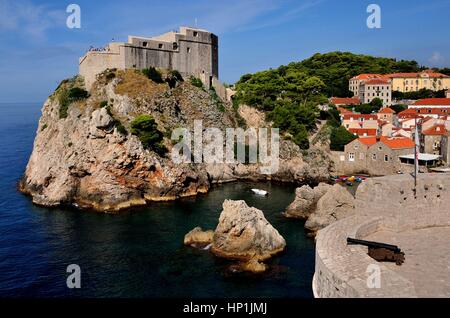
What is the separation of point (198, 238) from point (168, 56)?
3009cm

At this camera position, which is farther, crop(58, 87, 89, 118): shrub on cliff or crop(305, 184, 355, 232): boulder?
crop(58, 87, 89, 118): shrub on cliff

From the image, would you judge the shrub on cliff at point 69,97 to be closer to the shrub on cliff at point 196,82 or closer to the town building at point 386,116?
the shrub on cliff at point 196,82

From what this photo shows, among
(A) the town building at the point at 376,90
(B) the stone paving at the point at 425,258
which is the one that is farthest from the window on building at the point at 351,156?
(B) the stone paving at the point at 425,258

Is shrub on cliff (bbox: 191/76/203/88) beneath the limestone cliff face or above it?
above

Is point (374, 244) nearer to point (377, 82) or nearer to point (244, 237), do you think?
point (244, 237)

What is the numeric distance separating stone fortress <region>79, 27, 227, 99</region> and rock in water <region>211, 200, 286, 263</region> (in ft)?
91.3

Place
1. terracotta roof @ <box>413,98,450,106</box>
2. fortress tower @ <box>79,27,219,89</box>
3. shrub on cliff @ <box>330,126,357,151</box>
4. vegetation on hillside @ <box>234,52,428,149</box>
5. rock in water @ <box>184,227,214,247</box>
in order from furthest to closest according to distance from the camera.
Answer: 1. terracotta roof @ <box>413,98,450,106</box>
2. vegetation on hillside @ <box>234,52,428,149</box>
3. shrub on cliff @ <box>330,126,357,151</box>
4. fortress tower @ <box>79,27,219,89</box>
5. rock in water @ <box>184,227,214,247</box>

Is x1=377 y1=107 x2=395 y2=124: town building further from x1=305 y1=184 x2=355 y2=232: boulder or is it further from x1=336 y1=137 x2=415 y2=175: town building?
x1=305 y1=184 x2=355 y2=232: boulder

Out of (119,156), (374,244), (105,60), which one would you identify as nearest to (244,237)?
(374,244)

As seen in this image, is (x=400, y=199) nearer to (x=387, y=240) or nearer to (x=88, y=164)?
(x=387, y=240)

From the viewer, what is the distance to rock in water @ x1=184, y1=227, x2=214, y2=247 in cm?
2625

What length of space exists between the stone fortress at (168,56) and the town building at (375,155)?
1878 cm

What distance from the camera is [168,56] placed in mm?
50531


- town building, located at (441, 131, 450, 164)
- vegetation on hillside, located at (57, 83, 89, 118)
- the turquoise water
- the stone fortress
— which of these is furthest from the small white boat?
vegetation on hillside, located at (57, 83, 89, 118)
